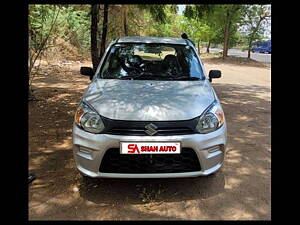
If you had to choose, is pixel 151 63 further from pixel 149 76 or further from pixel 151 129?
pixel 151 129

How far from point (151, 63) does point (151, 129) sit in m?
1.79

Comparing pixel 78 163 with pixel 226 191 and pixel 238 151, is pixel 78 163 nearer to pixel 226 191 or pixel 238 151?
pixel 226 191

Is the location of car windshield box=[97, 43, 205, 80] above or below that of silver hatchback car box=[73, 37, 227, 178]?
above

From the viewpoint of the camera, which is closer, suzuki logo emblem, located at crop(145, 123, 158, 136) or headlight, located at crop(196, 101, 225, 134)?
suzuki logo emblem, located at crop(145, 123, 158, 136)

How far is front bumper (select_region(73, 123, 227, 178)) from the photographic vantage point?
2879 millimetres

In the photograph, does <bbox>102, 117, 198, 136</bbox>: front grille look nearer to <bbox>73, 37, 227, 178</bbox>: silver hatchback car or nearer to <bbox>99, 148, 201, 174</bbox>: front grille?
<bbox>73, 37, 227, 178</bbox>: silver hatchback car

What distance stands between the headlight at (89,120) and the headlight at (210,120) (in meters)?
0.98

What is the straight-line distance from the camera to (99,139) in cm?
291

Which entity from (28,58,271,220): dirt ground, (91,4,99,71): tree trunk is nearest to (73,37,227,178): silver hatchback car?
(28,58,271,220): dirt ground

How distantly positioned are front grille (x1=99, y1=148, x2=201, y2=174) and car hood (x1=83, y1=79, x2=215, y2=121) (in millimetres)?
354

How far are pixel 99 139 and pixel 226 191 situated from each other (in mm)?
1513

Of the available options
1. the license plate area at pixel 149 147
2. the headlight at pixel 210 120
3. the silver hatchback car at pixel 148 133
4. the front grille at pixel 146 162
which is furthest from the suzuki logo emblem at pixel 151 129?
the headlight at pixel 210 120

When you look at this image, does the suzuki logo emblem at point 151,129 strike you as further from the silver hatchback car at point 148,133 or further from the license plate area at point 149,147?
the license plate area at point 149,147
